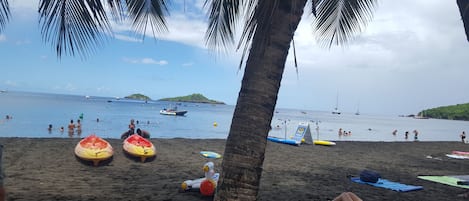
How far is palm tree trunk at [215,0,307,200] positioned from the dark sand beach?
3.96m

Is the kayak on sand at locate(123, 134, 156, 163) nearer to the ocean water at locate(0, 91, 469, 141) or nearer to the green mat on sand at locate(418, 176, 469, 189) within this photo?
the green mat on sand at locate(418, 176, 469, 189)

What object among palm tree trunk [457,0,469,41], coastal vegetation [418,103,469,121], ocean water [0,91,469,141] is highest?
coastal vegetation [418,103,469,121]

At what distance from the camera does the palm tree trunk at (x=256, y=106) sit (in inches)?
121

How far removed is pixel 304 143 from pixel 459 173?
277 inches

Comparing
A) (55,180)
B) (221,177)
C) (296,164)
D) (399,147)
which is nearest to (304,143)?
(399,147)

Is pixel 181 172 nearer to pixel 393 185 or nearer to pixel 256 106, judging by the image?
pixel 393 185

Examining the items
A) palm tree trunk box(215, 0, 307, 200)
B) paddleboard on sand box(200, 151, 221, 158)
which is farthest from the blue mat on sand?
palm tree trunk box(215, 0, 307, 200)

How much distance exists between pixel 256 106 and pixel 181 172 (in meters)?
6.75

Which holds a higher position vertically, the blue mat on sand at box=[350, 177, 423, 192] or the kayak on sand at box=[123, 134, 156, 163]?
the kayak on sand at box=[123, 134, 156, 163]

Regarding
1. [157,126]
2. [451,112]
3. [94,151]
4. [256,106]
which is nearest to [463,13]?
[256,106]

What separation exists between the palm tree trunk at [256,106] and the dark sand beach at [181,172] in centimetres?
396

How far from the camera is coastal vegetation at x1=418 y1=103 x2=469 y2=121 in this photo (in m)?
119

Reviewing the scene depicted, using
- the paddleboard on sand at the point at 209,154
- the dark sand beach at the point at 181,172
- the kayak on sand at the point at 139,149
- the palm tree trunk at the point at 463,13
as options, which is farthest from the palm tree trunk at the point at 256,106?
the paddleboard on sand at the point at 209,154

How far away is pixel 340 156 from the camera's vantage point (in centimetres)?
1407
